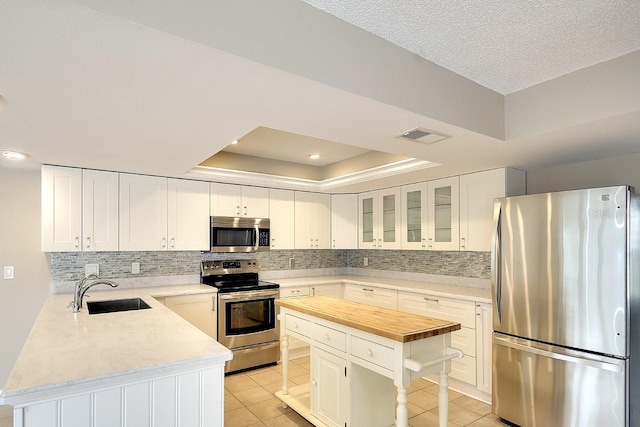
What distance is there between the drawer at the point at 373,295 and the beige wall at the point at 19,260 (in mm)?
3319

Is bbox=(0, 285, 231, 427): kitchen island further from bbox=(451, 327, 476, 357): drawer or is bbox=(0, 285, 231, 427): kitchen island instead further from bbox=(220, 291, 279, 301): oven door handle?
bbox=(451, 327, 476, 357): drawer

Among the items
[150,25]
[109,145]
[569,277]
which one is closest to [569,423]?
[569,277]

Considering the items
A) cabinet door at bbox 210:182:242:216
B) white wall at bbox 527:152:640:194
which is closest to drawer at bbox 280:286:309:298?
cabinet door at bbox 210:182:242:216

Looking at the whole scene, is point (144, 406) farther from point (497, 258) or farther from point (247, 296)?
point (497, 258)

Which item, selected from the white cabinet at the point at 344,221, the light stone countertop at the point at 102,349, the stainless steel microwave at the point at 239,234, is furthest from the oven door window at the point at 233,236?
the light stone countertop at the point at 102,349

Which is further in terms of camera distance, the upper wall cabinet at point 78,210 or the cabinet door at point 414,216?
the cabinet door at point 414,216

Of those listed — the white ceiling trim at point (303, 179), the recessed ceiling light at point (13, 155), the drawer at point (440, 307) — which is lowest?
the drawer at point (440, 307)

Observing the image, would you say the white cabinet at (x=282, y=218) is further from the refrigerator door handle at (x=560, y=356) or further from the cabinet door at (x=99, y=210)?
the refrigerator door handle at (x=560, y=356)

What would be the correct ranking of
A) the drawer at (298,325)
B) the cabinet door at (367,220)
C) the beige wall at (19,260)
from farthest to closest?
the cabinet door at (367,220) → the beige wall at (19,260) → the drawer at (298,325)

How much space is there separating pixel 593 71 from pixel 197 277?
4068 mm

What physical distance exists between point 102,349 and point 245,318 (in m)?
2.33

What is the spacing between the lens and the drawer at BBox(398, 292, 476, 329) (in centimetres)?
337

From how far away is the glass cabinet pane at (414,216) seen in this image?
13.9 feet

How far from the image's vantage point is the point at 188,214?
13.3ft
